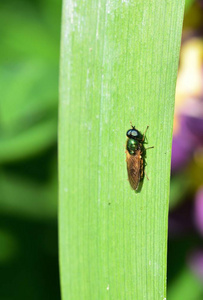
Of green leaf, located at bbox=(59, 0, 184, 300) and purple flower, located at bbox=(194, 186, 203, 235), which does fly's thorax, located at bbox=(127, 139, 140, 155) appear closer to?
green leaf, located at bbox=(59, 0, 184, 300)

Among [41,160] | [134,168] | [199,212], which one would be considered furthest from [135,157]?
[41,160]

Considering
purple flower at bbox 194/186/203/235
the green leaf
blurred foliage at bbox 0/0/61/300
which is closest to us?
the green leaf

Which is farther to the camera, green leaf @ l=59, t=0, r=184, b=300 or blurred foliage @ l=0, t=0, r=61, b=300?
blurred foliage @ l=0, t=0, r=61, b=300

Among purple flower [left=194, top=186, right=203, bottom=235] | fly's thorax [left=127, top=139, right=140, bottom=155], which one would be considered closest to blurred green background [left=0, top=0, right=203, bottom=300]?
purple flower [left=194, top=186, right=203, bottom=235]

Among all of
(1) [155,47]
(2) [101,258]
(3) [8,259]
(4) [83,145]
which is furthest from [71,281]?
(3) [8,259]

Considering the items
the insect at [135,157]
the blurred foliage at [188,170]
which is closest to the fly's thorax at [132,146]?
the insect at [135,157]

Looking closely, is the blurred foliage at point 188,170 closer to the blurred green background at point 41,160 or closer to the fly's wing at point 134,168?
the blurred green background at point 41,160
